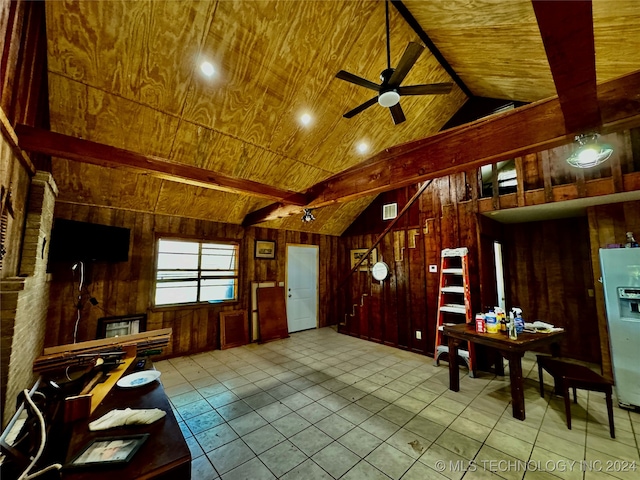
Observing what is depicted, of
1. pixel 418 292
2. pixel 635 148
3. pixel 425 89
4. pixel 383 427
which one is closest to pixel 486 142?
pixel 425 89

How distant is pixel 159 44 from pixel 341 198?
236cm

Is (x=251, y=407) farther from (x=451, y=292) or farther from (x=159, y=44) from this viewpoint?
(x=159, y=44)

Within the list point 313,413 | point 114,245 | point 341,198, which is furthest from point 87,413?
point 114,245

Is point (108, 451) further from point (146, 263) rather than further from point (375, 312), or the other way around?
point (375, 312)

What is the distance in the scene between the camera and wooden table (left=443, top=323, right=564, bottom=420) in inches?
96.8

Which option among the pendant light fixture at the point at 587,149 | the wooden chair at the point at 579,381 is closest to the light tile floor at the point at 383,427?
the wooden chair at the point at 579,381

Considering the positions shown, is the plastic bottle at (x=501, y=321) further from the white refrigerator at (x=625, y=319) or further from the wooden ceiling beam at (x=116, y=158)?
the wooden ceiling beam at (x=116, y=158)

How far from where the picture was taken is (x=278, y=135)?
3.54m

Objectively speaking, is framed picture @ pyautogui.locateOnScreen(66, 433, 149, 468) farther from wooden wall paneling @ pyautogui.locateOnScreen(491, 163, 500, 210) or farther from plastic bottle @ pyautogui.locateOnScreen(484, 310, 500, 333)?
wooden wall paneling @ pyautogui.locateOnScreen(491, 163, 500, 210)

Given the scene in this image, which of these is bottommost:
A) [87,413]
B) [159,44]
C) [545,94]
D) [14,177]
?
[87,413]

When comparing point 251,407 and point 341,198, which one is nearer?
point 251,407

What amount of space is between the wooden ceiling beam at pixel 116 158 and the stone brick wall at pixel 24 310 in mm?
582

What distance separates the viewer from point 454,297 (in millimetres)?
4055

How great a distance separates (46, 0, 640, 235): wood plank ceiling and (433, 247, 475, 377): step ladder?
2472 millimetres
